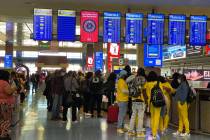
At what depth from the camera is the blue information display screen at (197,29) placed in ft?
43.8

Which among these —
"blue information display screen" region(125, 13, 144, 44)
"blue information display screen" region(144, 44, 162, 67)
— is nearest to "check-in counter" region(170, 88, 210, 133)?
"blue information display screen" region(125, 13, 144, 44)

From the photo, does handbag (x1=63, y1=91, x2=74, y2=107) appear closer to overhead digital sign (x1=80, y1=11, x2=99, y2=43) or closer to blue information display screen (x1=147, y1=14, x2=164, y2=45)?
overhead digital sign (x1=80, y1=11, x2=99, y2=43)

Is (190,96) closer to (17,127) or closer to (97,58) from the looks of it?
(17,127)

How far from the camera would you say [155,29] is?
43.1 feet

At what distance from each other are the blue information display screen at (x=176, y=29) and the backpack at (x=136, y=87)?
3.73 meters

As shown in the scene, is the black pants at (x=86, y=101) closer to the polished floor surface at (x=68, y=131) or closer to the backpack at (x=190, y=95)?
the polished floor surface at (x=68, y=131)

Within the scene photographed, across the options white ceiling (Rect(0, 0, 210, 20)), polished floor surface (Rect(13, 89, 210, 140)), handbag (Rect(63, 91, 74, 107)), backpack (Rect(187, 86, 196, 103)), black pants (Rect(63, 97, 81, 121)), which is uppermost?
white ceiling (Rect(0, 0, 210, 20))

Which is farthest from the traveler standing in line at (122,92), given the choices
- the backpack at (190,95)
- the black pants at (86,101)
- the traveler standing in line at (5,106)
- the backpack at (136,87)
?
the black pants at (86,101)

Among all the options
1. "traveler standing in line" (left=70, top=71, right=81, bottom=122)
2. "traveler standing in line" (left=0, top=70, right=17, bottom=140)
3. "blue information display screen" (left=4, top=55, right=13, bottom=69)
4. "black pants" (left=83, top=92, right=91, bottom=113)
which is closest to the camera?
"traveler standing in line" (left=0, top=70, right=17, bottom=140)

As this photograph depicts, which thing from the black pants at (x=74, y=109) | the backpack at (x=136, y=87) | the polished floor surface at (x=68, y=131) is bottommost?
the polished floor surface at (x=68, y=131)

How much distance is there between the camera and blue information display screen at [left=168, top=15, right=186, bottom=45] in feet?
43.5

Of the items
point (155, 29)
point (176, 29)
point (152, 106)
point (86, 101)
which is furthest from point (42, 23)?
point (152, 106)

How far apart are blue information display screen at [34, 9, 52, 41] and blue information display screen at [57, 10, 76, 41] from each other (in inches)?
12.3

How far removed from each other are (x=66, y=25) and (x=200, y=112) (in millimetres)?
4931
